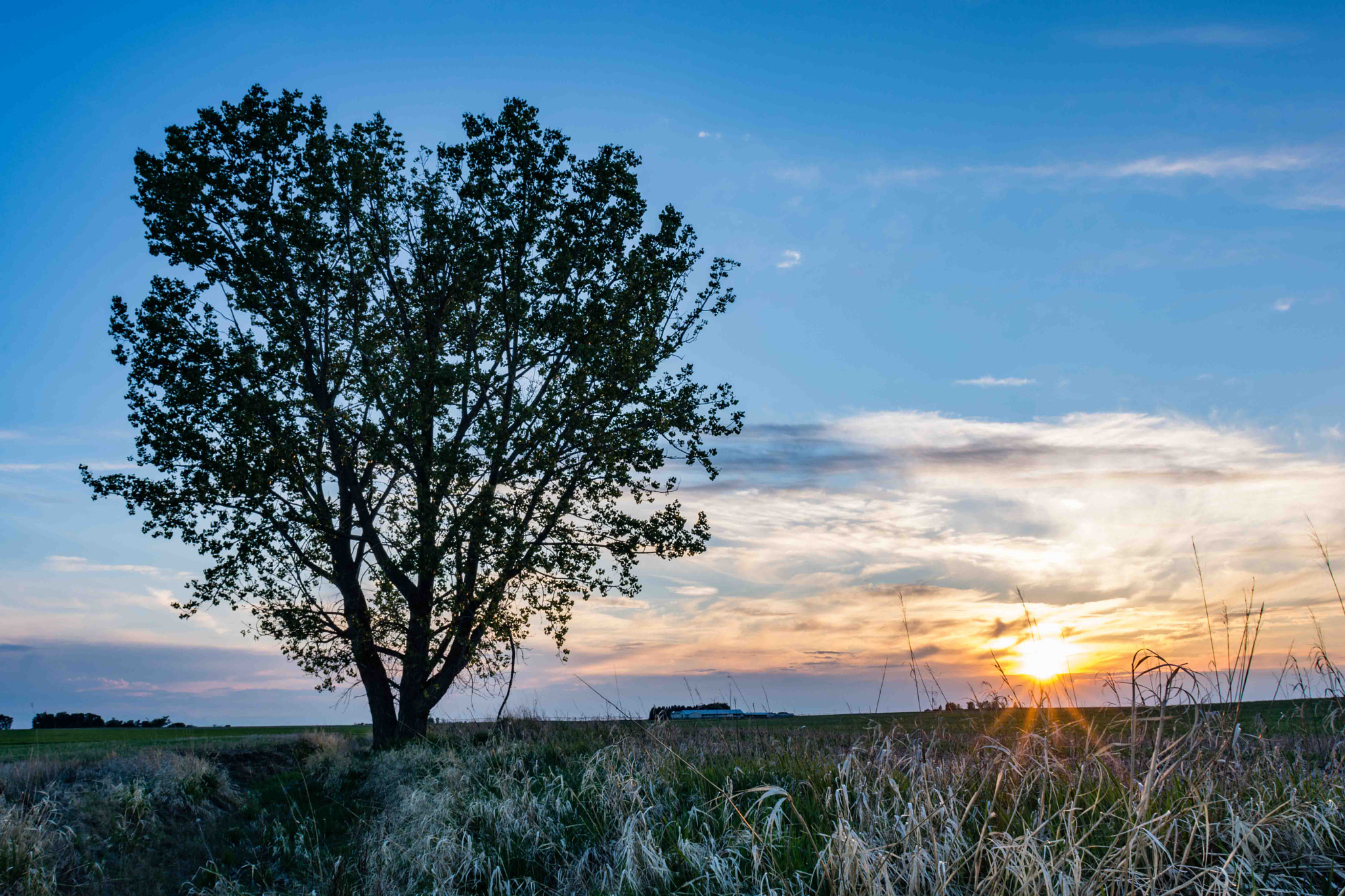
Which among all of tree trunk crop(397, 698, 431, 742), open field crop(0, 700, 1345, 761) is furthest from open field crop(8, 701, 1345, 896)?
tree trunk crop(397, 698, 431, 742)

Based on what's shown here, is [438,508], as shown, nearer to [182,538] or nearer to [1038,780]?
[182,538]

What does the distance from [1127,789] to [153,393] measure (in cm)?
2067

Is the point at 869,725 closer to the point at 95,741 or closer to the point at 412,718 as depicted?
the point at 412,718

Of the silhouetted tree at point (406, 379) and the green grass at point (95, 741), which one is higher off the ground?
the silhouetted tree at point (406, 379)

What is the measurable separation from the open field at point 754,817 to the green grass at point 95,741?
1.63 meters

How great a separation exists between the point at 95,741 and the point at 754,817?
78.9 feet

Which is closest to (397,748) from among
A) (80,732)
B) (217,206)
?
(217,206)

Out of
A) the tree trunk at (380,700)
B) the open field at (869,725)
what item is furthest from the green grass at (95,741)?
the tree trunk at (380,700)

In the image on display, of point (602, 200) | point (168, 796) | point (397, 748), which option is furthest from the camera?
point (602, 200)

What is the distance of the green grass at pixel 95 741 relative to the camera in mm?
16891

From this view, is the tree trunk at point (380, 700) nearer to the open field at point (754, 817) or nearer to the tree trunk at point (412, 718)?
the tree trunk at point (412, 718)

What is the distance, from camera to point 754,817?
695 centimetres

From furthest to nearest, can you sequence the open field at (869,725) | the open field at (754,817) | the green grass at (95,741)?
1. the green grass at (95,741)
2. the open field at (869,725)
3. the open field at (754,817)

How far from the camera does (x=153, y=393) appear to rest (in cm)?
1942
